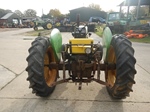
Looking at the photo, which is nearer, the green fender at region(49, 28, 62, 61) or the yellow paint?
the yellow paint

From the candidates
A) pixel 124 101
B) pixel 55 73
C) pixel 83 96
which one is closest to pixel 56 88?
pixel 55 73

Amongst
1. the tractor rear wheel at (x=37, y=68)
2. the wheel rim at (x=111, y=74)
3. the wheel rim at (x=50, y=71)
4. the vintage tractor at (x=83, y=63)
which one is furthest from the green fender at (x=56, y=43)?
the wheel rim at (x=111, y=74)

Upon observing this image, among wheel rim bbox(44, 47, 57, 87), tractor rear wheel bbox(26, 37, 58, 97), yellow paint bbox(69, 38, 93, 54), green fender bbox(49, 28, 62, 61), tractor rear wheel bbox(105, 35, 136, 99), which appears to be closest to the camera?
tractor rear wheel bbox(105, 35, 136, 99)

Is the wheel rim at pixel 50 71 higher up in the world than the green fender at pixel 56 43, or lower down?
lower down

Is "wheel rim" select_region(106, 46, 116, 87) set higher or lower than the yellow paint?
lower

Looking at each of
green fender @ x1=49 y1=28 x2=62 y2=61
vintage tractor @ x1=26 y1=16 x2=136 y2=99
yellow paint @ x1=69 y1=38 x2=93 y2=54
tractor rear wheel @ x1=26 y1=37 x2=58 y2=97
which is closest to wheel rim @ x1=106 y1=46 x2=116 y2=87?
vintage tractor @ x1=26 y1=16 x2=136 y2=99

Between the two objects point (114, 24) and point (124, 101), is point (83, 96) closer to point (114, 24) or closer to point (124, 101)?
point (124, 101)

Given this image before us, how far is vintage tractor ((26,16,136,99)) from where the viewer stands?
2.83 m

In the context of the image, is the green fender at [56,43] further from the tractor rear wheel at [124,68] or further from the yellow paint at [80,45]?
the tractor rear wheel at [124,68]

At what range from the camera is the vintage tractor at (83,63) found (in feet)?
9.29

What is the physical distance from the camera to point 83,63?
124 inches

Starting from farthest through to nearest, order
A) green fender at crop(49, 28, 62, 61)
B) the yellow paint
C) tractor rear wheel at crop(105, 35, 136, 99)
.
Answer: green fender at crop(49, 28, 62, 61) → the yellow paint → tractor rear wheel at crop(105, 35, 136, 99)

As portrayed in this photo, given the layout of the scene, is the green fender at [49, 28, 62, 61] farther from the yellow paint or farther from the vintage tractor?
the yellow paint

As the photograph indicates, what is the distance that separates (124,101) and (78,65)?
1103mm
